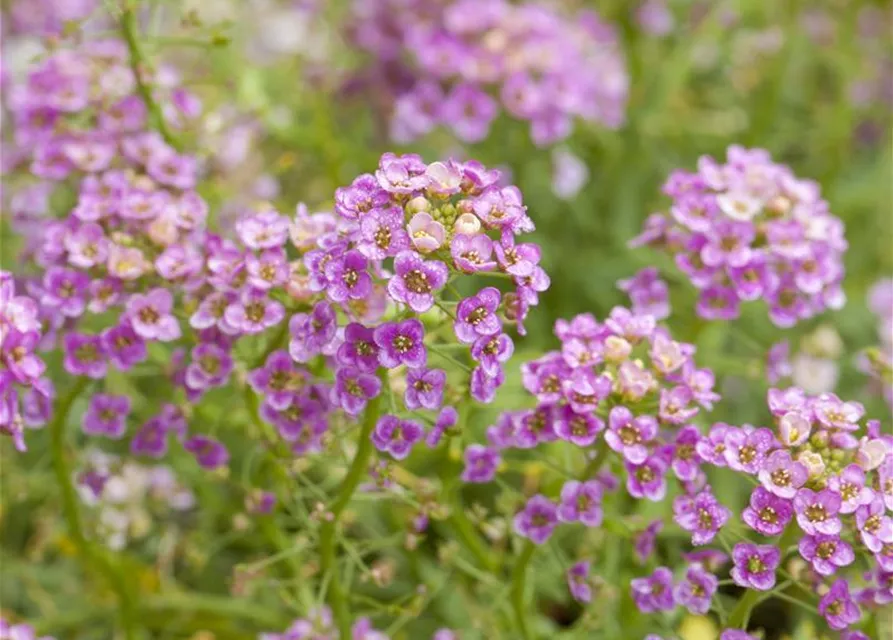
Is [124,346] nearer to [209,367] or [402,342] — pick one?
[209,367]

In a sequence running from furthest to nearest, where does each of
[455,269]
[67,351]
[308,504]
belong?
[308,504]
[67,351]
[455,269]

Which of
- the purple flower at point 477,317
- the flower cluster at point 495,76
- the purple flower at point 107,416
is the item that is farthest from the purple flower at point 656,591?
the flower cluster at point 495,76

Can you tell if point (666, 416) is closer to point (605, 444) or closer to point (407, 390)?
point (605, 444)

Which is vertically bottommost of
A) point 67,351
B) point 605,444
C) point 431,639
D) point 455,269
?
point 431,639

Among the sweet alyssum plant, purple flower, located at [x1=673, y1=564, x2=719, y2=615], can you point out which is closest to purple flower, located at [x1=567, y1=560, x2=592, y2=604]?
the sweet alyssum plant

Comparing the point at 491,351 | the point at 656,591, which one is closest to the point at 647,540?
the point at 656,591

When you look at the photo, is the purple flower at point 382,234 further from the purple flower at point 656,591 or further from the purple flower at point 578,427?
the purple flower at point 656,591

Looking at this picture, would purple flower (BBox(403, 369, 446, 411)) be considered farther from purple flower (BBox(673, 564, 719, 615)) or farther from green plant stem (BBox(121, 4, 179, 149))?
green plant stem (BBox(121, 4, 179, 149))

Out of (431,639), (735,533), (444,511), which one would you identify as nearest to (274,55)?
(431,639)
